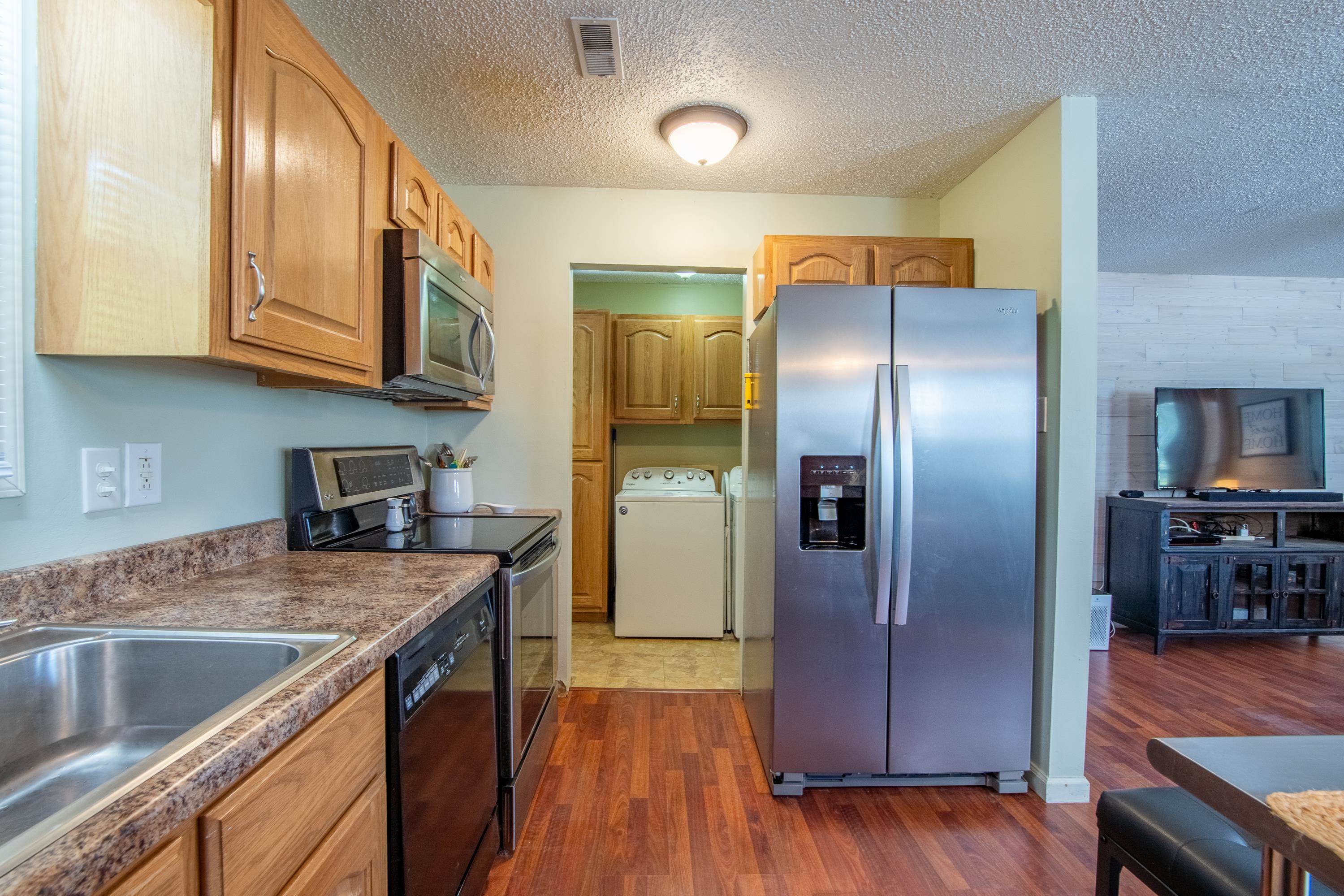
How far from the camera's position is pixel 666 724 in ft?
8.02

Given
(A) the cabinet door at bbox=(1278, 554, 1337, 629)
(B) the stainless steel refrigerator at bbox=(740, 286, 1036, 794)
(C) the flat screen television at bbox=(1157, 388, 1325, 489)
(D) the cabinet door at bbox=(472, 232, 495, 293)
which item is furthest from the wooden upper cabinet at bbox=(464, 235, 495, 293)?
(A) the cabinet door at bbox=(1278, 554, 1337, 629)

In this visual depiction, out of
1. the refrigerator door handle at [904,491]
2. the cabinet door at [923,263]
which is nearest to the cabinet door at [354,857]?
the refrigerator door handle at [904,491]

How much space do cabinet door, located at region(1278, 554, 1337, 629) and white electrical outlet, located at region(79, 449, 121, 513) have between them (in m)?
5.18

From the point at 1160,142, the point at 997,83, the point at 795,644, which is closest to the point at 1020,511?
the point at 795,644

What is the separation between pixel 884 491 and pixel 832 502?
0.58 feet

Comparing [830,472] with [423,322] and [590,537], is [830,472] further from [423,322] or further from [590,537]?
[590,537]

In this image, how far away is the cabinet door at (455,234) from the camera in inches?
77.6

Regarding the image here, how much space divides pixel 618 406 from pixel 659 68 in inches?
92.9

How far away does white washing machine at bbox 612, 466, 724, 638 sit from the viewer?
3.48 meters

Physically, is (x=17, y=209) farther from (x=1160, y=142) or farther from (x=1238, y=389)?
(x=1238, y=389)

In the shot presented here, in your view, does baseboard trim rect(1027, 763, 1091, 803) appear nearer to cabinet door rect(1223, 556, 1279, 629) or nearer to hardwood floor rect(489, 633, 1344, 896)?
hardwood floor rect(489, 633, 1344, 896)

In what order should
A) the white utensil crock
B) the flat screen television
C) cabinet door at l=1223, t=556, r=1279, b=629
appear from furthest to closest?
the flat screen television, cabinet door at l=1223, t=556, r=1279, b=629, the white utensil crock

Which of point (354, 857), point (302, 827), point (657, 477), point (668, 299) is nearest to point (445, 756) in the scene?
point (354, 857)

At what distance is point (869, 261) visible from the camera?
2393 mm
